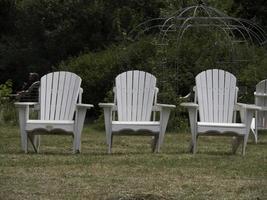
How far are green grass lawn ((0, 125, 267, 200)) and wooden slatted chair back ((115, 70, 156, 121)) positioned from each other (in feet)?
1.60

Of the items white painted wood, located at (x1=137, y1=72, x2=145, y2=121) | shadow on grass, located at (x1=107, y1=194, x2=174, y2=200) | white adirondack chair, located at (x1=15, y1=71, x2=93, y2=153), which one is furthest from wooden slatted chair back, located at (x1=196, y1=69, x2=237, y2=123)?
shadow on grass, located at (x1=107, y1=194, x2=174, y2=200)

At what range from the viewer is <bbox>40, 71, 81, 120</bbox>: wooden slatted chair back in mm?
8578

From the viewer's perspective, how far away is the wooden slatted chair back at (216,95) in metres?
8.80

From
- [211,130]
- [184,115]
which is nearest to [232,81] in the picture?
[211,130]

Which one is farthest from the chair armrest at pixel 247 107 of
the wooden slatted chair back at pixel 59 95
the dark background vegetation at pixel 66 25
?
the dark background vegetation at pixel 66 25

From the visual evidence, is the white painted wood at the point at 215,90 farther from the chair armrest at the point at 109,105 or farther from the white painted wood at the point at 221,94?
the chair armrest at the point at 109,105

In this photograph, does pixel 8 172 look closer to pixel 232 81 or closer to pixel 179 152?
pixel 179 152

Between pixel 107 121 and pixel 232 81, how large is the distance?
1.78 metres

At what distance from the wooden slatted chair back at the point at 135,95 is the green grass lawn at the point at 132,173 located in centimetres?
49

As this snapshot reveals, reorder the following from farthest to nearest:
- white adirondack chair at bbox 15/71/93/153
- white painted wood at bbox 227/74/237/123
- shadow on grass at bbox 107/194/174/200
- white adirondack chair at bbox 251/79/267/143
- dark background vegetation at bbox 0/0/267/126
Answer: dark background vegetation at bbox 0/0/267/126 < white adirondack chair at bbox 251/79/267/143 < white painted wood at bbox 227/74/237/123 < white adirondack chair at bbox 15/71/93/153 < shadow on grass at bbox 107/194/174/200

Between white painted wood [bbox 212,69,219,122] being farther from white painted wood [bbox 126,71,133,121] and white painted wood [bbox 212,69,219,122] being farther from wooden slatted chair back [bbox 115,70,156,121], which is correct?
white painted wood [bbox 126,71,133,121]

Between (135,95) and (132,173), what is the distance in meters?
2.38

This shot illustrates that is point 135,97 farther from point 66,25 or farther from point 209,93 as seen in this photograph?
point 66,25

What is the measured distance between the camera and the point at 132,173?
6535 millimetres
